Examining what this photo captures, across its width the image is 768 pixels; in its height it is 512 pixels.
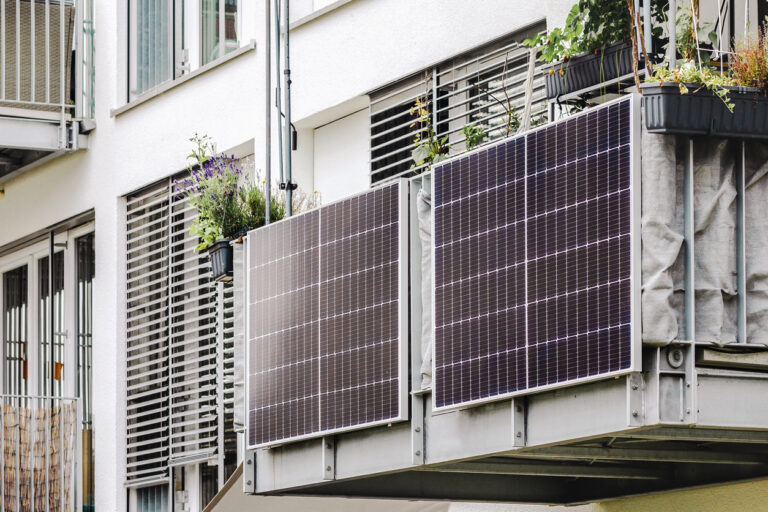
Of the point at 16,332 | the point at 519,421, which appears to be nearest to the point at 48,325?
the point at 16,332

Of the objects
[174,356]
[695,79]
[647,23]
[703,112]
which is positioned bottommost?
[174,356]

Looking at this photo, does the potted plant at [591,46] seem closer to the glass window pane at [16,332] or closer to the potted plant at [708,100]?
the potted plant at [708,100]

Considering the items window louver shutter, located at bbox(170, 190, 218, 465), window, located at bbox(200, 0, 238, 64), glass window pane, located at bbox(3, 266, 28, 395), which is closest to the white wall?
window louver shutter, located at bbox(170, 190, 218, 465)

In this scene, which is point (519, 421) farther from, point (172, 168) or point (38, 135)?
point (38, 135)

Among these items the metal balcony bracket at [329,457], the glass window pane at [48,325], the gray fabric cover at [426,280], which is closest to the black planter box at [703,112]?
the gray fabric cover at [426,280]

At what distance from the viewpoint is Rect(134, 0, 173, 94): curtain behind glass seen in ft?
53.5

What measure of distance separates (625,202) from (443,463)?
6.69ft

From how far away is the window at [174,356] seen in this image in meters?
14.7

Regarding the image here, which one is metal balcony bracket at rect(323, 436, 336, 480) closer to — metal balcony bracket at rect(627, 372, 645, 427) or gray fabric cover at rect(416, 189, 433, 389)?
gray fabric cover at rect(416, 189, 433, 389)

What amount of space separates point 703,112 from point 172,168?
8682mm

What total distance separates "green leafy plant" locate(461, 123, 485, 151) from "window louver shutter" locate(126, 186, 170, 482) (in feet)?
16.6

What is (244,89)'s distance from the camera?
1469 cm

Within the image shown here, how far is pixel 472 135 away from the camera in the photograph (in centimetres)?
1150

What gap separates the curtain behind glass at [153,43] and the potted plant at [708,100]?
9.08m
